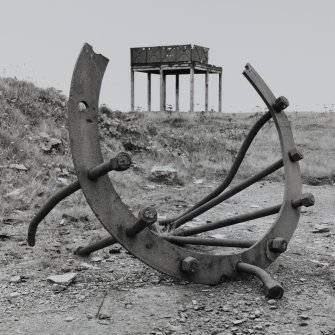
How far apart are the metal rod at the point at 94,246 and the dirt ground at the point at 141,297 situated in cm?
7

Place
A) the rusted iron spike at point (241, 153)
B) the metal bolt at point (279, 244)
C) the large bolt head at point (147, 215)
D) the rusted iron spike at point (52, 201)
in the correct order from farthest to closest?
the rusted iron spike at point (241, 153)
the metal bolt at point (279, 244)
the rusted iron spike at point (52, 201)
the large bolt head at point (147, 215)

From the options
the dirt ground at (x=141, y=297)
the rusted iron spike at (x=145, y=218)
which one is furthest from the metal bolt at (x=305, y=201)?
the rusted iron spike at (x=145, y=218)

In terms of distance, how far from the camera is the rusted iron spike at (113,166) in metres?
2.46

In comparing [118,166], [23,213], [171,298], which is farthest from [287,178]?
[23,213]

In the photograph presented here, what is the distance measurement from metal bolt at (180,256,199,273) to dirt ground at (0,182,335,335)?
0.19 metres

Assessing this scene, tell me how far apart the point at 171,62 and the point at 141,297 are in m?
15.1

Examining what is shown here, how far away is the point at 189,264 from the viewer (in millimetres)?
2924

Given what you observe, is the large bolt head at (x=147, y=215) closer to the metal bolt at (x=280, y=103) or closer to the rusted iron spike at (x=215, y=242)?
the rusted iron spike at (x=215, y=242)

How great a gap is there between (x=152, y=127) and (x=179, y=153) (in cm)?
158

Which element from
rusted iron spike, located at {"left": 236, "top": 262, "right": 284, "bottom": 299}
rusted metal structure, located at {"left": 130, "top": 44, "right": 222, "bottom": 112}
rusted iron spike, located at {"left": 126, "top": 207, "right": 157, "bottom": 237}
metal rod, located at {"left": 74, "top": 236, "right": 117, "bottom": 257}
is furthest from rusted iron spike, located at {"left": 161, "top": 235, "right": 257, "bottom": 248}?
rusted metal structure, located at {"left": 130, "top": 44, "right": 222, "bottom": 112}

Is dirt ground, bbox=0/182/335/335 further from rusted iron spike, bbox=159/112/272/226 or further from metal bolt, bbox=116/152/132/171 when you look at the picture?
metal bolt, bbox=116/152/132/171

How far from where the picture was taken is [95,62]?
8.95 ft

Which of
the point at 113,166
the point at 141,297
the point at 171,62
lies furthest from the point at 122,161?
the point at 171,62

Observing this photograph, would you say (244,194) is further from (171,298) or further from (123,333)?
(123,333)
